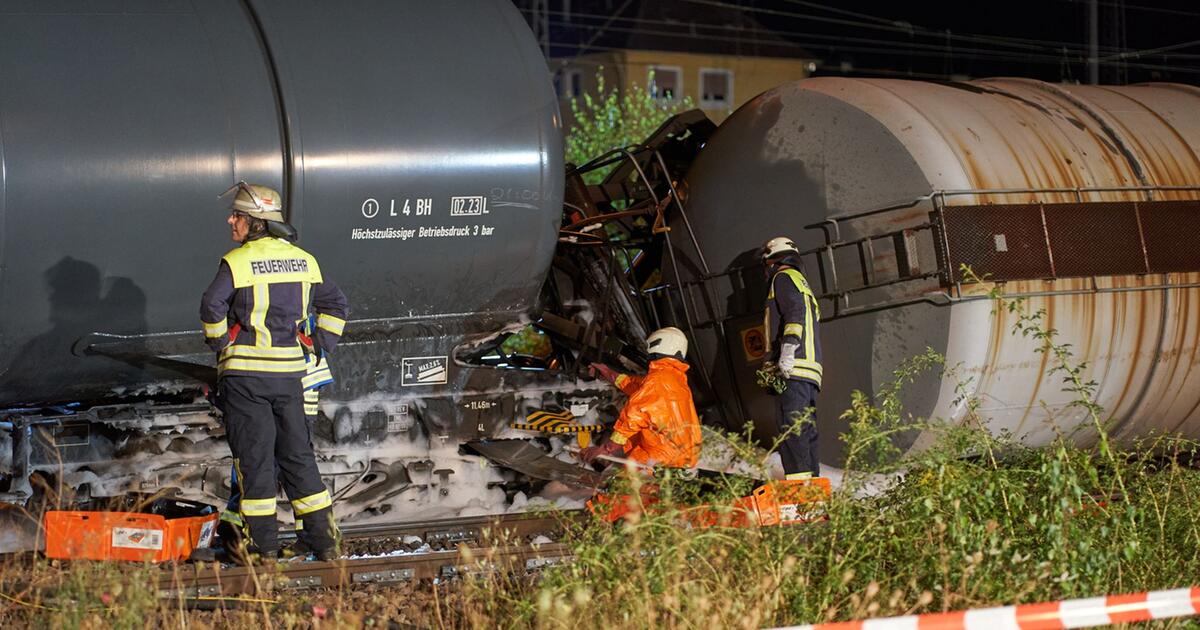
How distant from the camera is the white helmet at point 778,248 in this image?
7806mm

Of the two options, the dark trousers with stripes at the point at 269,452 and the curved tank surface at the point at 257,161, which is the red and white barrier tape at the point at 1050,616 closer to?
the dark trousers with stripes at the point at 269,452

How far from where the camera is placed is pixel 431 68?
23.7 feet

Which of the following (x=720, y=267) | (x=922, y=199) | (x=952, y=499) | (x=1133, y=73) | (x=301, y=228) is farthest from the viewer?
(x=1133, y=73)

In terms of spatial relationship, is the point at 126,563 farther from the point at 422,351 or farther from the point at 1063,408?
the point at 1063,408

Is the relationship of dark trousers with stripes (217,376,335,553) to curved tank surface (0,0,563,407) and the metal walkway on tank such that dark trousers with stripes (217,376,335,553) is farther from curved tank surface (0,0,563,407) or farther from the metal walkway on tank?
the metal walkway on tank

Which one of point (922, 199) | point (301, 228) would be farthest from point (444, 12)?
point (922, 199)

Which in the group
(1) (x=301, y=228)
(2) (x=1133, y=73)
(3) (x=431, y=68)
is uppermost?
(2) (x=1133, y=73)

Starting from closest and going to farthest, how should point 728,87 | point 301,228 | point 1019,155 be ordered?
point 301,228 → point 1019,155 → point 728,87

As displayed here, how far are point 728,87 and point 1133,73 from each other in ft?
48.9

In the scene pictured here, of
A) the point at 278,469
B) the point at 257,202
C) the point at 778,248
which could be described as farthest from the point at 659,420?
the point at 257,202

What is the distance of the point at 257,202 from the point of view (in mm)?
6164

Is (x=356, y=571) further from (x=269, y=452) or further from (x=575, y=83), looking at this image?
(x=575, y=83)

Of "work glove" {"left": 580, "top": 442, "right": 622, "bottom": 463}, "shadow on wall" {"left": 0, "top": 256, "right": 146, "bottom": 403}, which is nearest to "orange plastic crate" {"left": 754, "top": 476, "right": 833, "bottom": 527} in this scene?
"work glove" {"left": 580, "top": 442, "right": 622, "bottom": 463}

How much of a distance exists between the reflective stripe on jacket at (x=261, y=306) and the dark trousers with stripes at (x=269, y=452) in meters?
0.09
